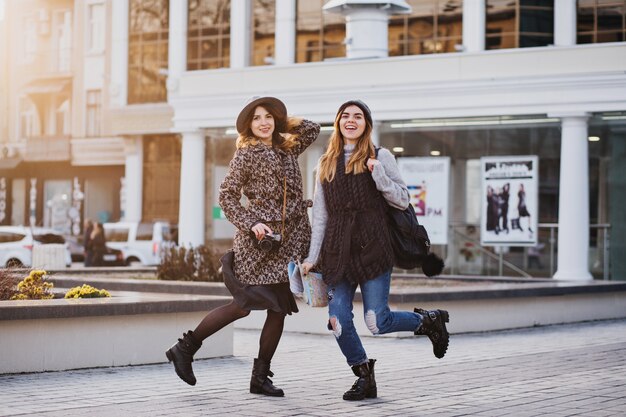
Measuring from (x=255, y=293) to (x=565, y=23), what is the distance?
95.2ft

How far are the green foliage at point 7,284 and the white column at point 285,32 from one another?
29427 millimetres

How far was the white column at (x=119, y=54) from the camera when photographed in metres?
48.6

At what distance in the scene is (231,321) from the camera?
8.77 m

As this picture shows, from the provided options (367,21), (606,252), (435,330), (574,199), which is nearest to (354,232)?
(435,330)

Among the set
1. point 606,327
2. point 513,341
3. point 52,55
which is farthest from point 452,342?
point 52,55

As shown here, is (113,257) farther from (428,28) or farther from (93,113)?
(93,113)

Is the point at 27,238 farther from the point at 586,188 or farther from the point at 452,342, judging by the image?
the point at 452,342

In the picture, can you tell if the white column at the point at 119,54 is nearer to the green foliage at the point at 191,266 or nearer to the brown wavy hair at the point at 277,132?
the green foliage at the point at 191,266

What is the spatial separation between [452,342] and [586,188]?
43.2 feet

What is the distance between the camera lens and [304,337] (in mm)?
14391

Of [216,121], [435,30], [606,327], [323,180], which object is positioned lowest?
[606,327]

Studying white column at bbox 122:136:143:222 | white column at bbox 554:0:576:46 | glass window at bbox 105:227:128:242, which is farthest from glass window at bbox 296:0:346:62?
white column at bbox 122:136:143:222

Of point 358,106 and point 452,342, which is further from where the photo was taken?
point 452,342

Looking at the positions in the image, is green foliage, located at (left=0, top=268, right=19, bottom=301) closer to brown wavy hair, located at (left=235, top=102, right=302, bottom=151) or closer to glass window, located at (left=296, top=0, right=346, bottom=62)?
brown wavy hair, located at (left=235, top=102, right=302, bottom=151)
